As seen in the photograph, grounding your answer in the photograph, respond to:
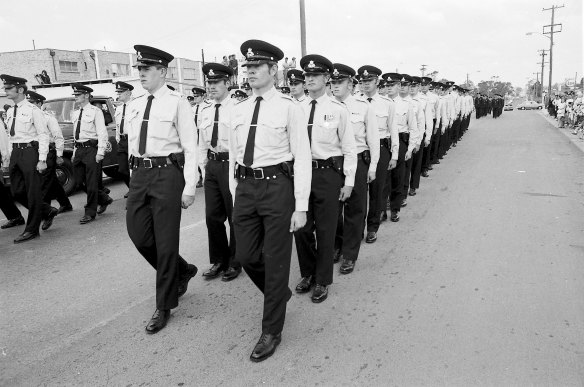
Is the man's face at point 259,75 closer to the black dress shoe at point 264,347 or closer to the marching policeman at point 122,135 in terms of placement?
the black dress shoe at point 264,347

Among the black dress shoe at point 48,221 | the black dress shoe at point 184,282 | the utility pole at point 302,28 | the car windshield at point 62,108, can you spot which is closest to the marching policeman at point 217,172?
the black dress shoe at point 184,282

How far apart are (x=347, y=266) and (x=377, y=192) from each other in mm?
1413

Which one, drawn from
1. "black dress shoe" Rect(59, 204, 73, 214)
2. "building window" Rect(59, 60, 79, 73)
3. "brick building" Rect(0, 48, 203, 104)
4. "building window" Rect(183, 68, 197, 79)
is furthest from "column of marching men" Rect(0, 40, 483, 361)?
"building window" Rect(183, 68, 197, 79)

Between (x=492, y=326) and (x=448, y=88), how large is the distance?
13020mm

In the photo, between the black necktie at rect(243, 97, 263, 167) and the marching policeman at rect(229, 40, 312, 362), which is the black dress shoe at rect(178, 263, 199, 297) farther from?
the black necktie at rect(243, 97, 263, 167)

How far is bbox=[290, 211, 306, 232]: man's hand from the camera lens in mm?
3123

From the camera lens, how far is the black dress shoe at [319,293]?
13.0 ft

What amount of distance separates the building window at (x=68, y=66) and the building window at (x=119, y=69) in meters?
3.92

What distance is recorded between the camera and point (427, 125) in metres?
8.84

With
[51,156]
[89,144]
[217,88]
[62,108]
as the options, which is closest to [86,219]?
[51,156]

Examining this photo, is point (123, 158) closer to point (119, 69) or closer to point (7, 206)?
point (7, 206)

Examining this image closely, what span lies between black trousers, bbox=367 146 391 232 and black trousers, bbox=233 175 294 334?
2.70m

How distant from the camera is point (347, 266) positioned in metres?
4.64

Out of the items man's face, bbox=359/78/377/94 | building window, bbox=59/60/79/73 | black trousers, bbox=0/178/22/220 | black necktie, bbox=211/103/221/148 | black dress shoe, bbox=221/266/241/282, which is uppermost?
building window, bbox=59/60/79/73
